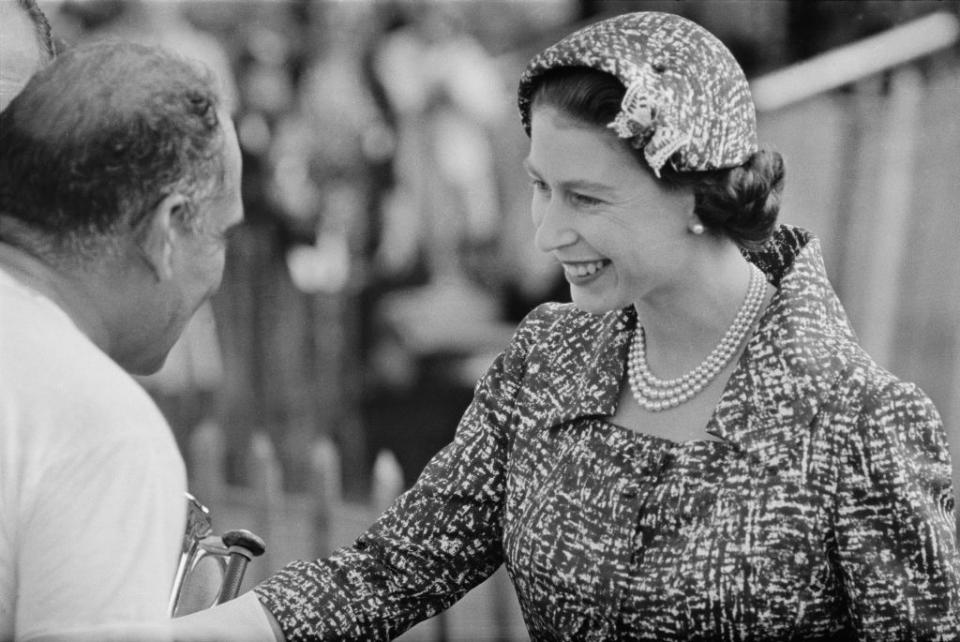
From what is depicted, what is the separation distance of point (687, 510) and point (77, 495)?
1011mm

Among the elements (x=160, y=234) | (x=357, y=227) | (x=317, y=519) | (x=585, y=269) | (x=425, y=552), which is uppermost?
(x=160, y=234)

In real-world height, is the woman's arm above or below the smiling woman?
below

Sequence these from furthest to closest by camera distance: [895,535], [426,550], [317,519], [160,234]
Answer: [317,519], [426,550], [895,535], [160,234]

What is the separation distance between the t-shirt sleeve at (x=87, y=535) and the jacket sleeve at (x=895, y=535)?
106 cm

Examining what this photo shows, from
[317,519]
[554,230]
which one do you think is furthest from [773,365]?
[317,519]

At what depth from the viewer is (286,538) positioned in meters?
4.96

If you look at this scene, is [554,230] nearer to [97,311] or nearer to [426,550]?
[426,550]

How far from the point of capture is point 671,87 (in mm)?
2072

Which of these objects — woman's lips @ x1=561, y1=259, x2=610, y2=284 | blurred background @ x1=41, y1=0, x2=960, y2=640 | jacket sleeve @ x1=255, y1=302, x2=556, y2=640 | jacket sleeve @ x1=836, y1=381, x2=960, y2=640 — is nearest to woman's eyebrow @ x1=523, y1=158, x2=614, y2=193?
woman's lips @ x1=561, y1=259, x2=610, y2=284

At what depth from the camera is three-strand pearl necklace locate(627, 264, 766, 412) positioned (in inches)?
88.5

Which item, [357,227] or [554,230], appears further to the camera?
[357,227]

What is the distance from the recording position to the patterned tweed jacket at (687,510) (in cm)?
201

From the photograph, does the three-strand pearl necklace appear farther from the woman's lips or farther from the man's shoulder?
the man's shoulder

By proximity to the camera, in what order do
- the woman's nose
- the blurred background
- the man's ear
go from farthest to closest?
the blurred background, the woman's nose, the man's ear
